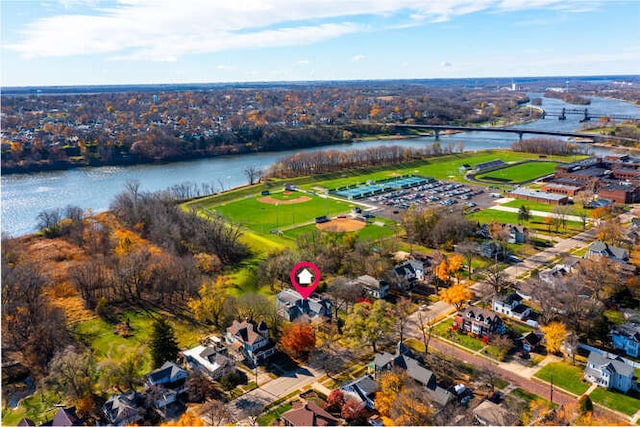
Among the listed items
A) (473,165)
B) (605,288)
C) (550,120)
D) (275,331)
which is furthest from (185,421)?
(550,120)

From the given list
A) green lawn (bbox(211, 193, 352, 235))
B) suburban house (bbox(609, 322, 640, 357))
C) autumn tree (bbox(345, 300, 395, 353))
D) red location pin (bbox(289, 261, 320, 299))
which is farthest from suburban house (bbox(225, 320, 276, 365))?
green lawn (bbox(211, 193, 352, 235))

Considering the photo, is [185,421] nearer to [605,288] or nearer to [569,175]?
[605,288]

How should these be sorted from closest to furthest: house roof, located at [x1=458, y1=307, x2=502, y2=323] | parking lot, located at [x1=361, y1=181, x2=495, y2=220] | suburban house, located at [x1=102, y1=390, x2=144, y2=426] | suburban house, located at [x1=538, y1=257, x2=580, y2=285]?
suburban house, located at [x1=102, y1=390, x2=144, y2=426], house roof, located at [x1=458, y1=307, x2=502, y2=323], suburban house, located at [x1=538, y1=257, x2=580, y2=285], parking lot, located at [x1=361, y1=181, x2=495, y2=220]

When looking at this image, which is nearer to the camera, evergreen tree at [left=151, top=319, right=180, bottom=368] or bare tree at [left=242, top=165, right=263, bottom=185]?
evergreen tree at [left=151, top=319, right=180, bottom=368]

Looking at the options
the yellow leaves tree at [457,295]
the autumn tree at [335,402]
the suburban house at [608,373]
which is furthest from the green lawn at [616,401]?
the autumn tree at [335,402]

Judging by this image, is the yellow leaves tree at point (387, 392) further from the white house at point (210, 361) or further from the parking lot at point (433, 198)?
the parking lot at point (433, 198)

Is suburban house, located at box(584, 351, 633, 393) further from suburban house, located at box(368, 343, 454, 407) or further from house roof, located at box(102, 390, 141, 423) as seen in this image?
house roof, located at box(102, 390, 141, 423)

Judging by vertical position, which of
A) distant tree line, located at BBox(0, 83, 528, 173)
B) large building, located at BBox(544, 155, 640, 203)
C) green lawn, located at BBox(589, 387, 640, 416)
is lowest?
green lawn, located at BBox(589, 387, 640, 416)

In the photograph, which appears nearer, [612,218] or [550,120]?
[612,218]
